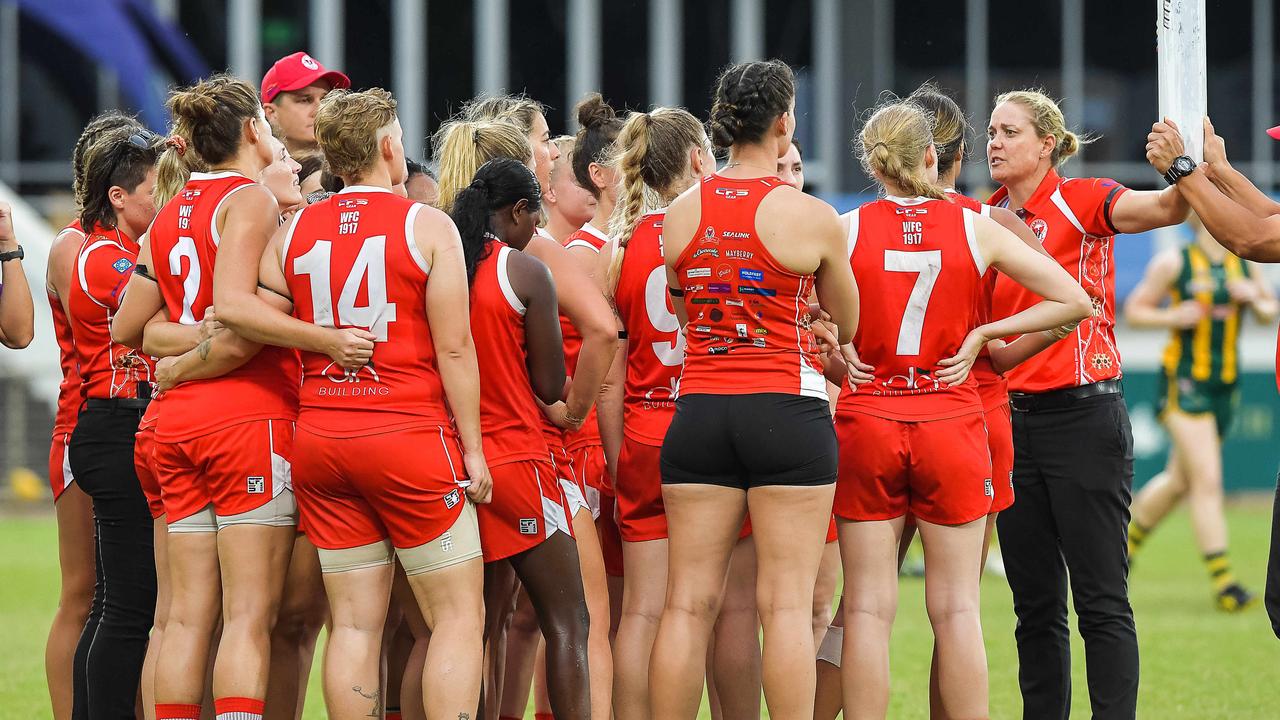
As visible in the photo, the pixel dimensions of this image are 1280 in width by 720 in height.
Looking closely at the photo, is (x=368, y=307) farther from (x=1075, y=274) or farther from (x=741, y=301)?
(x=1075, y=274)

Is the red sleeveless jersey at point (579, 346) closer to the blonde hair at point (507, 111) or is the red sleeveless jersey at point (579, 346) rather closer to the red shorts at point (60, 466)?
the blonde hair at point (507, 111)

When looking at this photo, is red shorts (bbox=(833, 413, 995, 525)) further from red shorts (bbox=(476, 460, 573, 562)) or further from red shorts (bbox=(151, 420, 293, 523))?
red shorts (bbox=(151, 420, 293, 523))

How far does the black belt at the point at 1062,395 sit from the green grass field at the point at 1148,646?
1.98m

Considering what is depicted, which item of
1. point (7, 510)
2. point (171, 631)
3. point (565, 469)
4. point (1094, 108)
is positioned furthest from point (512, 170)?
point (1094, 108)

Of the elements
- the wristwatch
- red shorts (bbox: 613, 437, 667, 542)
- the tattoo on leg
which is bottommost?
the tattoo on leg

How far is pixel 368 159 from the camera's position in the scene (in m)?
5.16

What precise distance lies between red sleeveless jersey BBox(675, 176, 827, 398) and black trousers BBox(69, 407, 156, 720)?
7.31 ft

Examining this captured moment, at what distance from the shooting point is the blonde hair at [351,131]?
5141 millimetres

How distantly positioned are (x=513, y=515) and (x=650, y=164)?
1.47 metres

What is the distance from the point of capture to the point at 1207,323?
11703 mm

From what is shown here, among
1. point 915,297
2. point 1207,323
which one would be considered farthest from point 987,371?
point 1207,323

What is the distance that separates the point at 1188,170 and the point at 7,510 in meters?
15.4

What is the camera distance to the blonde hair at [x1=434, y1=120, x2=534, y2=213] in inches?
231

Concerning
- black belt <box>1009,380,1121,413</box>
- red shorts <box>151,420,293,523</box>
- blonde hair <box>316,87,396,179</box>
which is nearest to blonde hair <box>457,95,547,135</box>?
blonde hair <box>316,87,396,179</box>
